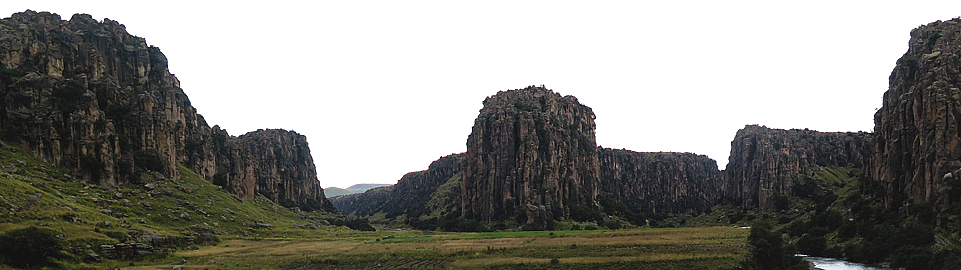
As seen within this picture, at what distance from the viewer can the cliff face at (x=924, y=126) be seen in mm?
58438

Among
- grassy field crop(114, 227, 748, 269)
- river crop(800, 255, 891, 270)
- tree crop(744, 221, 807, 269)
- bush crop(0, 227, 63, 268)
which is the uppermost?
bush crop(0, 227, 63, 268)

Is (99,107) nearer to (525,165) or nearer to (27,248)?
(27,248)

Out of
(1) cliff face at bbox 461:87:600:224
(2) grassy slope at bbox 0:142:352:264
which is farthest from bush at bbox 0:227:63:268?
(1) cliff face at bbox 461:87:600:224

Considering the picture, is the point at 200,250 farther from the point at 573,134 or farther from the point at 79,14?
the point at 573,134

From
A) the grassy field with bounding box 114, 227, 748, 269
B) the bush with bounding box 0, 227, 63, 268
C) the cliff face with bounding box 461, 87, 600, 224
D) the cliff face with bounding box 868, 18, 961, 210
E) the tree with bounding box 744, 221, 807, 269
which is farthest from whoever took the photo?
the cliff face with bounding box 461, 87, 600, 224

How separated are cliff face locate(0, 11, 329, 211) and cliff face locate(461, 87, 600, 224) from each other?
7549cm

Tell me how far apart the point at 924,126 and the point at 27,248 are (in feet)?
328

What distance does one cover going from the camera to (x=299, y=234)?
91438mm

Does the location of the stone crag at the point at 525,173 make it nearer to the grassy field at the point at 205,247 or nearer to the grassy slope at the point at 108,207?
the grassy slope at the point at 108,207

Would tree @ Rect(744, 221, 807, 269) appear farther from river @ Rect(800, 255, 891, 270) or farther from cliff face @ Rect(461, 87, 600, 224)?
cliff face @ Rect(461, 87, 600, 224)

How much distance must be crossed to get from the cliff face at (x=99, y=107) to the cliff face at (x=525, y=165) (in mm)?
75486

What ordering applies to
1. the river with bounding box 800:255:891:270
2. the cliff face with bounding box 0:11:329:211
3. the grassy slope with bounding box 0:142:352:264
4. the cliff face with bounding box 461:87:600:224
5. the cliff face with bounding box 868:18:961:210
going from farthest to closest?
1. the cliff face with bounding box 461:87:600:224
2. the cliff face with bounding box 0:11:329:211
3. the cliff face with bounding box 868:18:961:210
4. the river with bounding box 800:255:891:270
5. the grassy slope with bounding box 0:142:352:264

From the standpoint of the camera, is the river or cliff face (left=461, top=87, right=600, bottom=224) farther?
cliff face (left=461, top=87, right=600, bottom=224)

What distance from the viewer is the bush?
32.3 meters
